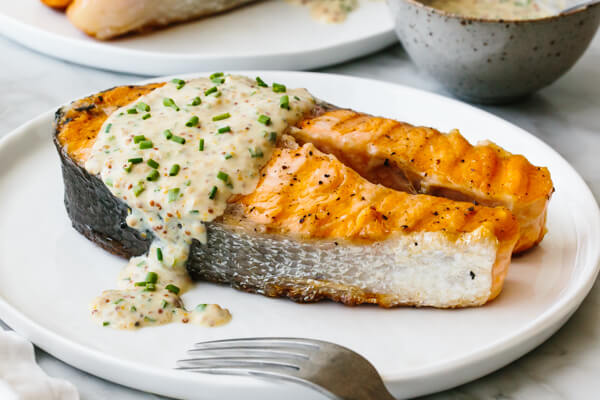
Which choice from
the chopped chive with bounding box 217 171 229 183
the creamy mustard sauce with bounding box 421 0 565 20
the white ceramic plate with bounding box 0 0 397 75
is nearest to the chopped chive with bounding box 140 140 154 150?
the chopped chive with bounding box 217 171 229 183

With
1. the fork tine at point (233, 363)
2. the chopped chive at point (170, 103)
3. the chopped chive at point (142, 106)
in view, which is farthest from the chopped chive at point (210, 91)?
the fork tine at point (233, 363)

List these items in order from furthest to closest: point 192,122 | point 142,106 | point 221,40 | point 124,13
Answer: point 221,40
point 124,13
point 142,106
point 192,122

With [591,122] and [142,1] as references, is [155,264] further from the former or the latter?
[591,122]

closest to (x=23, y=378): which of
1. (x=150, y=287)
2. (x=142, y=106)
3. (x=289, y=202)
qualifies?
(x=150, y=287)

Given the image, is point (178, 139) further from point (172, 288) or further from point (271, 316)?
point (271, 316)

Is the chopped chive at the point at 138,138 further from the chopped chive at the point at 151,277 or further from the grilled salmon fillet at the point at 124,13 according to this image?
the grilled salmon fillet at the point at 124,13

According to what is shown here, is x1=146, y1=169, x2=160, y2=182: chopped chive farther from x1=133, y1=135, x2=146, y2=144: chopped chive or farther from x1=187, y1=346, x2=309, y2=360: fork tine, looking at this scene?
x1=187, y1=346, x2=309, y2=360: fork tine
